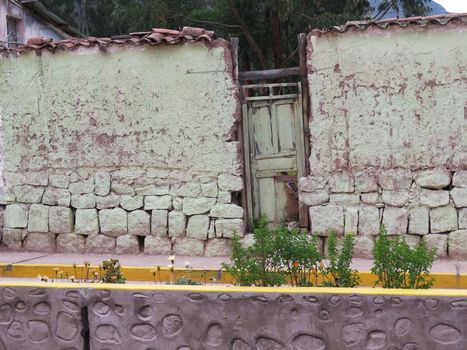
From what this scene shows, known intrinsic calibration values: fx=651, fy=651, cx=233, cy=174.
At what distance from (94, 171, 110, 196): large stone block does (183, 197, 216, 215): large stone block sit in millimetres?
1092

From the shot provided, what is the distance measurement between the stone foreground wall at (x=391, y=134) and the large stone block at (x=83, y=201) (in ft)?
9.71

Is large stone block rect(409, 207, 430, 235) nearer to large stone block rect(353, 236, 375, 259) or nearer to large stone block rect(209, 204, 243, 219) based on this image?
large stone block rect(353, 236, 375, 259)

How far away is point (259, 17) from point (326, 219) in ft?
34.9

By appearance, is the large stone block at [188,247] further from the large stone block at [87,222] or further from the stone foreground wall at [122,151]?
the large stone block at [87,222]

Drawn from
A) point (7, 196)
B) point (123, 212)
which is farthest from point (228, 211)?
point (7, 196)

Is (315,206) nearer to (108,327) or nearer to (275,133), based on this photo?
(275,133)

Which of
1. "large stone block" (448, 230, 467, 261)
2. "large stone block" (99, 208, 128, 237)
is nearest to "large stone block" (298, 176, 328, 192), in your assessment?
"large stone block" (448, 230, 467, 261)

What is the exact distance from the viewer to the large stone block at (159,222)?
8422mm

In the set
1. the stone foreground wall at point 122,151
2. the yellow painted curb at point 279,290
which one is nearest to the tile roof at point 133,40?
the stone foreground wall at point 122,151

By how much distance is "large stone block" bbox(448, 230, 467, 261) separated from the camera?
766 cm

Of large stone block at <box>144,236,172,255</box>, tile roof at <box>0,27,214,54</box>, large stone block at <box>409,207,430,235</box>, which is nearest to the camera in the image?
large stone block at <box>409,207,430,235</box>

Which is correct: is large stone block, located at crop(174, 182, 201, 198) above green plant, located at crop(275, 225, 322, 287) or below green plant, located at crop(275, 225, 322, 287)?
above

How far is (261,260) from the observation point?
4.59 meters

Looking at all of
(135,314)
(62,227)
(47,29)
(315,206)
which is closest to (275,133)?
(315,206)
